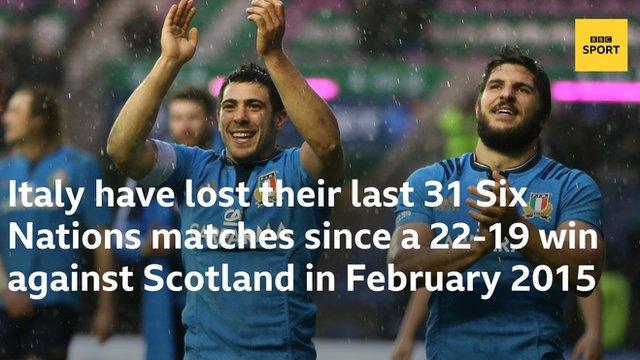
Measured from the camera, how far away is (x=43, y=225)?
25.6 ft

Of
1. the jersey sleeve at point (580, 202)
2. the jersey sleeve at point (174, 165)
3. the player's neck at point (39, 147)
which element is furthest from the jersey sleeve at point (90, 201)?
the jersey sleeve at point (580, 202)

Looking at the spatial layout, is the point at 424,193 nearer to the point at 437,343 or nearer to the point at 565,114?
the point at 437,343

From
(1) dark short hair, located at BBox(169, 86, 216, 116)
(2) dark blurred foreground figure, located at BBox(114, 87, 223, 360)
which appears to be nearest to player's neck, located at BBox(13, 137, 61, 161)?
(2) dark blurred foreground figure, located at BBox(114, 87, 223, 360)

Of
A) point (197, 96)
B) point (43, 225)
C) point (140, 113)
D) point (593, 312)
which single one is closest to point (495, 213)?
point (140, 113)

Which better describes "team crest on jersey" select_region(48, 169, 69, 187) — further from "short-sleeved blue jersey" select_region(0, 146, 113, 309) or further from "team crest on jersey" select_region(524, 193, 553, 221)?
"team crest on jersey" select_region(524, 193, 553, 221)

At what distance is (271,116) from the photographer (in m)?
5.68

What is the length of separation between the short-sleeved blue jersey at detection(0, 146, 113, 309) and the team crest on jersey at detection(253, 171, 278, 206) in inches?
91.2

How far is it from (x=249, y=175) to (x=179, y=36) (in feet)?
1.82

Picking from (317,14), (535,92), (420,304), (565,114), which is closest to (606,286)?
(565,114)

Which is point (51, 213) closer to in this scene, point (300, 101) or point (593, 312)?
point (593, 312)

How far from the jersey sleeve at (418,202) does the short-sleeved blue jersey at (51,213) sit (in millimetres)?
2648

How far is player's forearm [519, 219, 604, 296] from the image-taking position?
16.7 ft

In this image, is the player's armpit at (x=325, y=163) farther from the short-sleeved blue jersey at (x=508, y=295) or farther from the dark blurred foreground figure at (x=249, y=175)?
the short-sleeved blue jersey at (x=508, y=295)

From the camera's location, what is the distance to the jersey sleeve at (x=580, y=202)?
5316 millimetres
